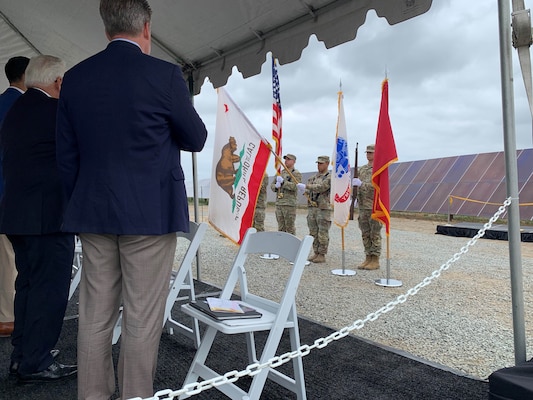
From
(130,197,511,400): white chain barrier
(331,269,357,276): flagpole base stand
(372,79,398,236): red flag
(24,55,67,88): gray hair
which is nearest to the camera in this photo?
(130,197,511,400): white chain barrier

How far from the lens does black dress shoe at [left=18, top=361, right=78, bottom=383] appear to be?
2.14 meters

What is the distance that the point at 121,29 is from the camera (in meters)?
1.59

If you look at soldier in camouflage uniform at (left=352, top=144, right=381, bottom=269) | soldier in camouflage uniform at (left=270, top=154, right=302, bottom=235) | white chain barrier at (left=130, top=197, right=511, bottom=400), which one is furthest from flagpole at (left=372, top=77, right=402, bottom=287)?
white chain barrier at (left=130, top=197, right=511, bottom=400)

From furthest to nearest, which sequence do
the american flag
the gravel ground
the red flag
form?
the american flag, the red flag, the gravel ground

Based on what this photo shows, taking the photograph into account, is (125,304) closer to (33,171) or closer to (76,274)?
(33,171)

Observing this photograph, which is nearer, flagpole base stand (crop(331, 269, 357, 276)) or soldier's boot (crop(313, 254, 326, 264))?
flagpole base stand (crop(331, 269, 357, 276))

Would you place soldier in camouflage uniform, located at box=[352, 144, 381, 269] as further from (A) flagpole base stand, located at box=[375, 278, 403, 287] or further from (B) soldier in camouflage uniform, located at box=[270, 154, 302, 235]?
(B) soldier in camouflage uniform, located at box=[270, 154, 302, 235]

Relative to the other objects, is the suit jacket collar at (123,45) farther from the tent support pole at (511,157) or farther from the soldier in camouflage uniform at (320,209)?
the soldier in camouflage uniform at (320,209)

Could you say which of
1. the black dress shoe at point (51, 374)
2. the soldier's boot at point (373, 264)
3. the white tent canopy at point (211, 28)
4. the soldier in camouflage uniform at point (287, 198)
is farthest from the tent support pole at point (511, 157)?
the soldier in camouflage uniform at point (287, 198)

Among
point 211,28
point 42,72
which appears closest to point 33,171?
point 42,72

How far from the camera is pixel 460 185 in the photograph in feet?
46.3

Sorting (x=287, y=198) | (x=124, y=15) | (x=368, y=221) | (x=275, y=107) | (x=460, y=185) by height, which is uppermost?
(x=275, y=107)

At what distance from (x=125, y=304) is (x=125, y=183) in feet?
1.54

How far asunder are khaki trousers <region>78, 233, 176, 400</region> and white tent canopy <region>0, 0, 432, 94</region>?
6.07 feet
